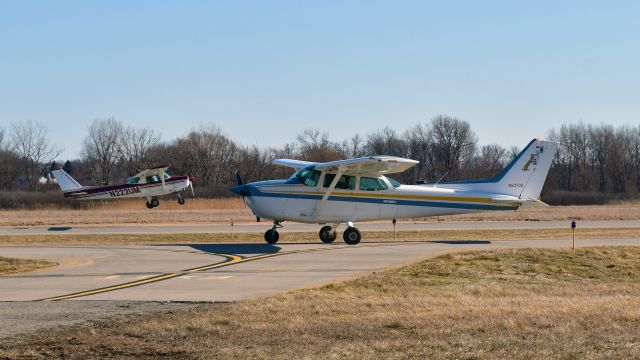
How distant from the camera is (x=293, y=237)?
31.8 m

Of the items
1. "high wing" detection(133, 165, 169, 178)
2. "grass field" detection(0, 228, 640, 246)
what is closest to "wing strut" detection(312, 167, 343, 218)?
"grass field" detection(0, 228, 640, 246)

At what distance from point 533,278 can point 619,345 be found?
9.85 meters

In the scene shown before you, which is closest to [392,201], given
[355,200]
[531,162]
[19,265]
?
[355,200]

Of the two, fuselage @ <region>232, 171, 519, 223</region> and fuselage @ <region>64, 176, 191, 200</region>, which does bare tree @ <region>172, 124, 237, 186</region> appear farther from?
fuselage @ <region>232, 171, 519, 223</region>

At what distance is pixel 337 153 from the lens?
95.6 m

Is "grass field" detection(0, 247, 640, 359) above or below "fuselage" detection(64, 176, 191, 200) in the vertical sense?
below

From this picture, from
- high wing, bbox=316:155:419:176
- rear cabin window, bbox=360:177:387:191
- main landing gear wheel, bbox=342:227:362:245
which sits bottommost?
main landing gear wheel, bbox=342:227:362:245

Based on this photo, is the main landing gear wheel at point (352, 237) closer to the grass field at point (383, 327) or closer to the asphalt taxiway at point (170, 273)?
the asphalt taxiway at point (170, 273)

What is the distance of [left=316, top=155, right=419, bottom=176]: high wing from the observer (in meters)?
25.3

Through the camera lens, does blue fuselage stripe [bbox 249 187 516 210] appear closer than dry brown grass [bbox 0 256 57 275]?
No

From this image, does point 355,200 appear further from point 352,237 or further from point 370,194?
point 352,237

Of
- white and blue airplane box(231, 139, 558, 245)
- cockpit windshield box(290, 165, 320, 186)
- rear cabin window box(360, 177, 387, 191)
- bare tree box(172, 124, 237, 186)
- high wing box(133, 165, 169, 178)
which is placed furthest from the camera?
bare tree box(172, 124, 237, 186)

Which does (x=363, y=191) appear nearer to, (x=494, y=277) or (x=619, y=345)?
(x=494, y=277)

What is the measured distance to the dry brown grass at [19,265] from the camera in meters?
19.7
